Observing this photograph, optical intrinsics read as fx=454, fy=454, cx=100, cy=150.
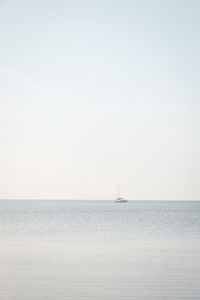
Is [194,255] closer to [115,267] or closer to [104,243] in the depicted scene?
[115,267]

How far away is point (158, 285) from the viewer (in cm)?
1727

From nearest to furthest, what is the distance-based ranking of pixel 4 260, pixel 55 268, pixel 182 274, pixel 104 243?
pixel 182 274, pixel 55 268, pixel 4 260, pixel 104 243

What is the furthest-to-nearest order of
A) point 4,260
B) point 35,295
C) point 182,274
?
point 4,260 < point 182,274 < point 35,295

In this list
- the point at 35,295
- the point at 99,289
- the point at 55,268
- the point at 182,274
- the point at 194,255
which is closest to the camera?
the point at 35,295

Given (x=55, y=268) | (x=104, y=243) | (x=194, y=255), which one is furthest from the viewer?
(x=104, y=243)

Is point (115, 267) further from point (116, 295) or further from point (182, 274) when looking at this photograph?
point (116, 295)

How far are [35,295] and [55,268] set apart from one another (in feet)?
19.0

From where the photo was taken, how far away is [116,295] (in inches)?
611

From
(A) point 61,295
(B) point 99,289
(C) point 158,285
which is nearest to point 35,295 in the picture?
(A) point 61,295

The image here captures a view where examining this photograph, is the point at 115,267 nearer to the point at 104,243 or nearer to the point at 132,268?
the point at 132,268

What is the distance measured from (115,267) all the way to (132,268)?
857 mm

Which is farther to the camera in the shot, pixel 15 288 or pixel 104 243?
pixel 104 243

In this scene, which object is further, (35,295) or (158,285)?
(158,285)

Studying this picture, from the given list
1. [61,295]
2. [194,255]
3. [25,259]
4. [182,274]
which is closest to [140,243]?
[194,255]
